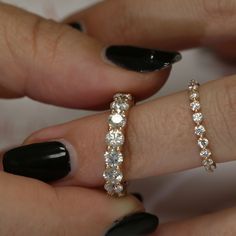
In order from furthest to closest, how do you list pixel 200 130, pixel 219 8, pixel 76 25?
pixel 76 25 → pixel 219 8 → pixel 200 130

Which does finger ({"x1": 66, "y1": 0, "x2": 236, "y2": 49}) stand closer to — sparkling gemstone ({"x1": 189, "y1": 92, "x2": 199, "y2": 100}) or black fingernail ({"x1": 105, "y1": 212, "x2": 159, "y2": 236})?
sparkling gemstone ({"x1": 189, "y1": 92, "x2": 199, "y2": 100})

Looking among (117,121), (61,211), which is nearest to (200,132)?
(117,121)

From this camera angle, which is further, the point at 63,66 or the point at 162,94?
the point at 162,94

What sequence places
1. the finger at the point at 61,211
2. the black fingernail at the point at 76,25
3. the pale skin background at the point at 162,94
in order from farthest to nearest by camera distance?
1. the black fingernail at the point at 76,25
2. the pale skin background at the point at 162,94
3. the finger at the point at 61,211

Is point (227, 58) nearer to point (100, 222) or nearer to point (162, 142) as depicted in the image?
point (162, 142)

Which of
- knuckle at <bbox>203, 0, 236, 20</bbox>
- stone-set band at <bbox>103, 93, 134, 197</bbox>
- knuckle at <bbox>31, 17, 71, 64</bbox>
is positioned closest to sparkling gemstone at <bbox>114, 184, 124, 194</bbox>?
stone-set band at <bbox>103, 93, 134, 197</bbox>

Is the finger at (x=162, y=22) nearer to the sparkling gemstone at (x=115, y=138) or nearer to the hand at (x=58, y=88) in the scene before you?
the hand at (x=58, y=88)

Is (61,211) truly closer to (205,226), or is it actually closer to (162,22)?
(205,226)

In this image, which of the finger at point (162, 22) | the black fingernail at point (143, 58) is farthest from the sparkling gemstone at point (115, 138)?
the finger at point (162, 22)
